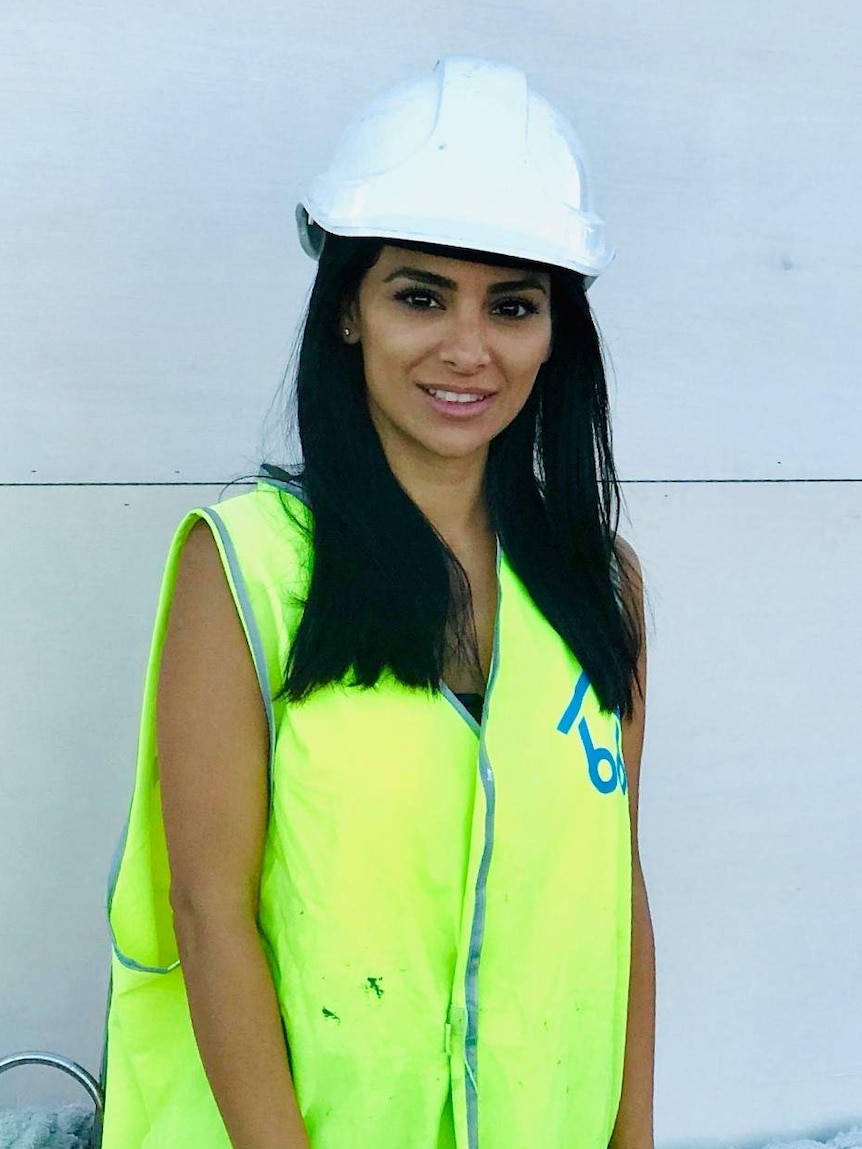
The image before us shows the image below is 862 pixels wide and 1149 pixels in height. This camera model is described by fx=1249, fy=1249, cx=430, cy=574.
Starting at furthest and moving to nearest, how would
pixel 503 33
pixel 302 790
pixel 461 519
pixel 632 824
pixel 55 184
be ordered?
pixel 503 33 → pixel 55 184 → pixel 632 824 → pixel 461 519 → pixel 302 790

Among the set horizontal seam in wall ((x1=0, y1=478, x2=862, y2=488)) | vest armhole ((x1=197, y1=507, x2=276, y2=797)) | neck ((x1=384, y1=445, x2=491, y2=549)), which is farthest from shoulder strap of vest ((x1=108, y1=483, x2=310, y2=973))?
horizontal seam in wall ((x1=0, y1=478, x2=862, y2=488))

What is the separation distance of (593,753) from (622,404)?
926mm

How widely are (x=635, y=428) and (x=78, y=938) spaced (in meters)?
1.26

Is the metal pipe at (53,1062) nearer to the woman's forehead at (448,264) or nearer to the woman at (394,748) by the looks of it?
the woman at (394,748)

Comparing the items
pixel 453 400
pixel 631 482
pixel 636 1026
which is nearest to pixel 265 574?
pixel 453 400

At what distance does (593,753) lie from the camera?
137cm

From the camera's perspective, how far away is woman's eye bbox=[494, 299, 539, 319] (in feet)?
4.55

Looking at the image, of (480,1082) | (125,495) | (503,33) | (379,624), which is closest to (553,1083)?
(480,1082)

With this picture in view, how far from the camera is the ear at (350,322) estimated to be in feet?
4.54

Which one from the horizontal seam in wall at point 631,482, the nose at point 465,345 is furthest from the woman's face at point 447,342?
the horizontal seam in wall at point 631,482

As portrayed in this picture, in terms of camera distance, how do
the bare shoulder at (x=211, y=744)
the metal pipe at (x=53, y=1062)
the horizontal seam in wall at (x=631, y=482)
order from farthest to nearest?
the horizontal seam in wall at (x=631, y=482) < the metal pipe at (x=53, y=1062) < the bare shoulder at (x=211, y=744)

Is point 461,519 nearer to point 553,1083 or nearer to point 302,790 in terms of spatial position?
point 302,790

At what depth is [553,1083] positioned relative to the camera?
1.32 metres

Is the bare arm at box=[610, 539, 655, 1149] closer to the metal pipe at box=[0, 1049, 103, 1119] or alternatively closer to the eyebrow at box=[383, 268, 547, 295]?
the eyebrow at box=[383, 268, 547, 295]
